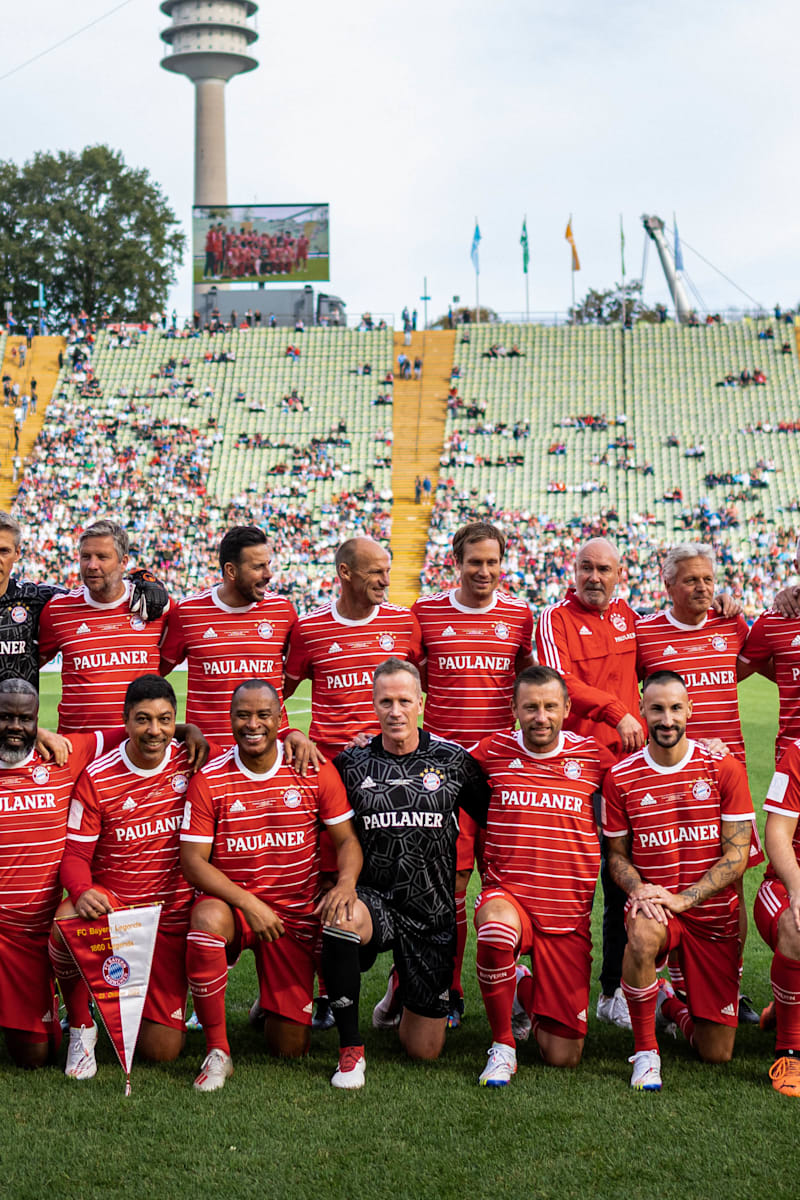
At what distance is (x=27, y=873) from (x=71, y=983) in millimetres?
482

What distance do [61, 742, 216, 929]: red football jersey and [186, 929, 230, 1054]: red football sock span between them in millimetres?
320

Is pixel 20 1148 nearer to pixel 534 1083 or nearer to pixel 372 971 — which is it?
pixel 534 1083

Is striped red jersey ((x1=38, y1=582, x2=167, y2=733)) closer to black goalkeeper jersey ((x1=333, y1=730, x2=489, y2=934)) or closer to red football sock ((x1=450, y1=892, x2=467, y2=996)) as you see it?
black goalkeeper jersey ((x1=333, y1=730, x2=489, y2=934))

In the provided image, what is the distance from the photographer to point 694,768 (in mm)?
5020

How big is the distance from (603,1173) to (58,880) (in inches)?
96.8

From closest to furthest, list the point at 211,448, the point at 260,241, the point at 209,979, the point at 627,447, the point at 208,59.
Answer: the point at 209,979 → the point at 627,447 → the point at 211,448 → the point at 260,241 → the point at 208,59

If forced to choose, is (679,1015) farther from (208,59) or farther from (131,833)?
(208,59)

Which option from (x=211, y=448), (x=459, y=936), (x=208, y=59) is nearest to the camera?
(x=459, y=936)

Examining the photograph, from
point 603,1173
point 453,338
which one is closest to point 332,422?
point 453,338

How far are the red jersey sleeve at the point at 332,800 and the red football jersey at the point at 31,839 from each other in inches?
42.3

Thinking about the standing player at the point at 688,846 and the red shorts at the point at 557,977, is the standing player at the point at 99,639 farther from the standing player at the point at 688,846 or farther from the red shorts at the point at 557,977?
the standing player at the point at 688,846

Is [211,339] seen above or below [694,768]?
above

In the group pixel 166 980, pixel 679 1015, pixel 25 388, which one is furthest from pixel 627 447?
pixel 166 980

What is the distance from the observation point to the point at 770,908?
5.05 metres
